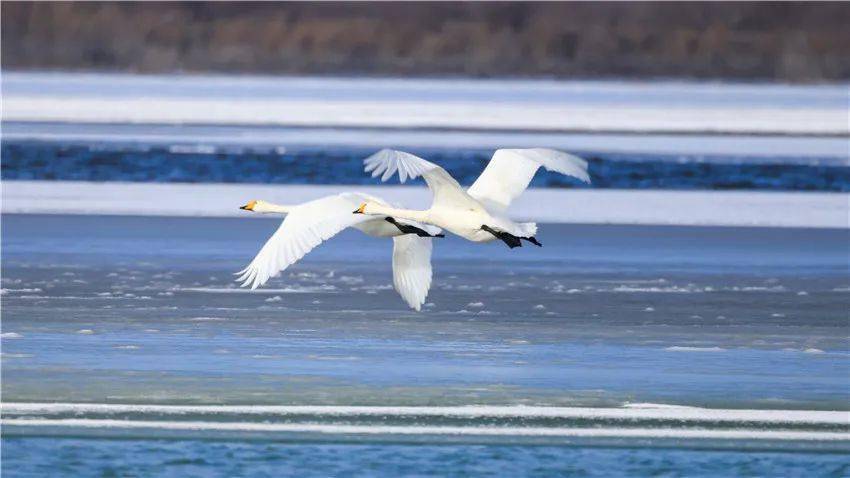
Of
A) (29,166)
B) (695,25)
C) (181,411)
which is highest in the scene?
(695,25)

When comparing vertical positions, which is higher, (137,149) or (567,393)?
(137,149)

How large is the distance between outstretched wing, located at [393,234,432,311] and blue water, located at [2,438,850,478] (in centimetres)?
123

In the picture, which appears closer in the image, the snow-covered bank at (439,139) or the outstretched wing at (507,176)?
the outstretched wing at (507,176)

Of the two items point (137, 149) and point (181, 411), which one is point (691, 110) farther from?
point (181, 411)

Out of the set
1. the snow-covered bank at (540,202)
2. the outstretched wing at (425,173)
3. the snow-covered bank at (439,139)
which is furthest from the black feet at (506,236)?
the snow-covered bank at (439,139)

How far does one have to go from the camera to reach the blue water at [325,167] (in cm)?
1280

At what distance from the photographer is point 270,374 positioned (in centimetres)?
627

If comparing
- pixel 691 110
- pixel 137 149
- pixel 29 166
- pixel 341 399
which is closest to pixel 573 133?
pixel 691 110

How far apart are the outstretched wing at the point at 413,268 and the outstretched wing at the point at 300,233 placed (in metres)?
0.41

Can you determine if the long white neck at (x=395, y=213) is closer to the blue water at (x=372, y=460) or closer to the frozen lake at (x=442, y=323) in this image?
the frozen lake at (x=442, y=323)

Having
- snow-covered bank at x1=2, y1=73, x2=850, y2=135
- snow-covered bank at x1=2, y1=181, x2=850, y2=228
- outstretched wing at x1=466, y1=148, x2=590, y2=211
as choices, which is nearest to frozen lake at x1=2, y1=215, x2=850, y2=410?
outstretched wing at x1=466, y1=148, x2=590, y2=211

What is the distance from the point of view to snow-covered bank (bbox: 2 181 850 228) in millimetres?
10461

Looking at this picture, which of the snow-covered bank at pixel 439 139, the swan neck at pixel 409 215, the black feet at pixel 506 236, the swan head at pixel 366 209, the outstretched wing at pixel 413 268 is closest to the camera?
the black feet at pixel 506 236

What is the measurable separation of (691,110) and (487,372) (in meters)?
13.6
